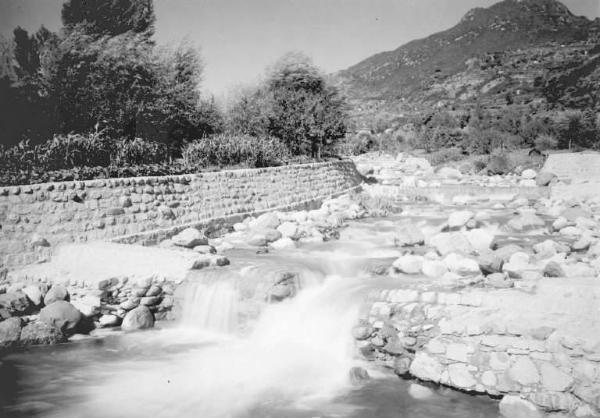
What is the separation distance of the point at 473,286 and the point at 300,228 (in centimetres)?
750

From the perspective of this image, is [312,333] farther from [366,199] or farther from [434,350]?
[366,199]

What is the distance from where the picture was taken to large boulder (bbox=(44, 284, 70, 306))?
932 cm

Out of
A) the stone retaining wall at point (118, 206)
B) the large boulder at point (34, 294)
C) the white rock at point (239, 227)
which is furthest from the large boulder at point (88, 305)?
the white rock at point (239, 227)

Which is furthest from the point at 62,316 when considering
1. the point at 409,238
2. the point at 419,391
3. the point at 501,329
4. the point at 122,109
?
the point at 122,109

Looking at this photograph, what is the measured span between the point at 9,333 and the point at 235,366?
4.10 meters

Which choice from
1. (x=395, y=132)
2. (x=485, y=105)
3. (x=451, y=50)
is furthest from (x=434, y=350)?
(x=451, y=50)

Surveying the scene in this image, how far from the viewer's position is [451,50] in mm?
89312

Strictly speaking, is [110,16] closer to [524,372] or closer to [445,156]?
[524,372]

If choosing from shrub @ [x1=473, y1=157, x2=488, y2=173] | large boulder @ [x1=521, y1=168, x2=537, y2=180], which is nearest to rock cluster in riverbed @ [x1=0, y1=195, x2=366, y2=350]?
large boulder @ [x1=521, y1=168, x2=537, y2=180]

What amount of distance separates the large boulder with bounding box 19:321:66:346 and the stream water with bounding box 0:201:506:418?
17 cm

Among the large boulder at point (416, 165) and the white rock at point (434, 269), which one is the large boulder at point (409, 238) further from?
the large boulder at point (416, 165)

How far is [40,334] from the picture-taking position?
826cm

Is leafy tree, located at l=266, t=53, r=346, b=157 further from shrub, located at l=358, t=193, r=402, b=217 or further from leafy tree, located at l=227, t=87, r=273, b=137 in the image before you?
shrub, located at l=358, t=193, r=402, b=217

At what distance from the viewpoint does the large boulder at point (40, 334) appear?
321 inches
